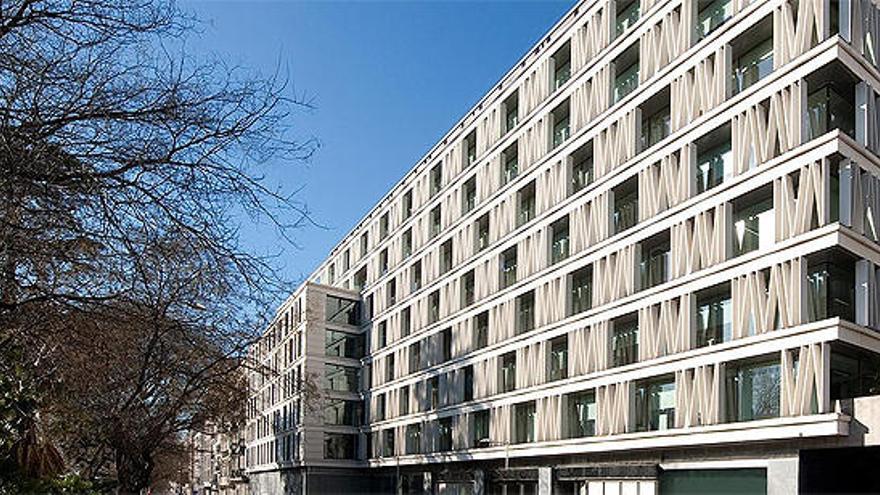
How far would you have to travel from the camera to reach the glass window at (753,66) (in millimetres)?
26875

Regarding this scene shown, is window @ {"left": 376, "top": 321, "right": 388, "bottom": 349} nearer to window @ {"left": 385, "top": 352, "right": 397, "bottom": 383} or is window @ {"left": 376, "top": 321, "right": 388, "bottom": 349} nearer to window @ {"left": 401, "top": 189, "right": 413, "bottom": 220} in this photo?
window @ {"left": 385, "top": 352, "right": 397, "bottom": 383}

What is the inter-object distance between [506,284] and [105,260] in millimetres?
36310

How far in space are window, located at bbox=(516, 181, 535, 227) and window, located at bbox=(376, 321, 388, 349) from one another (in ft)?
71.5

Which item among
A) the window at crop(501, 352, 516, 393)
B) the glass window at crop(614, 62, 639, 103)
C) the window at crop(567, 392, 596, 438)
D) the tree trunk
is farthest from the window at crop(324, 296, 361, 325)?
the tree trunk

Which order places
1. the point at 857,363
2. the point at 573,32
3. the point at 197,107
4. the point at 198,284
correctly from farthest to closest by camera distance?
the point at 573,32, the point at 857,363, the point at 198,284, the point at 197,107

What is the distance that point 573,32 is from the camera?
125 feet

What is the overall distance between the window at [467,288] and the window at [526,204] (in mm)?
6227

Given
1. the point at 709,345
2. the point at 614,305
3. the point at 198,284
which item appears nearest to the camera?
the point at 198,284

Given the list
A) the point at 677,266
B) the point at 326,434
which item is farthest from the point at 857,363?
the point at 326,434

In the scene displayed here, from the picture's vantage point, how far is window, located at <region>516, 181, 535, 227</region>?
4075cm

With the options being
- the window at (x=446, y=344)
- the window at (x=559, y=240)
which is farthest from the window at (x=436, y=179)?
the window at (x=559, y=240)

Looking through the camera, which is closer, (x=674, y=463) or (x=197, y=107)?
(x=197, y=107)

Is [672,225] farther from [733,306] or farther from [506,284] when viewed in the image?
[506,284]

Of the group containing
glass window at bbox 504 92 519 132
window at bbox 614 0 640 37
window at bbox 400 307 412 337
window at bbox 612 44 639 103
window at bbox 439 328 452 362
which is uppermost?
window at bbox 614 0 640 37
